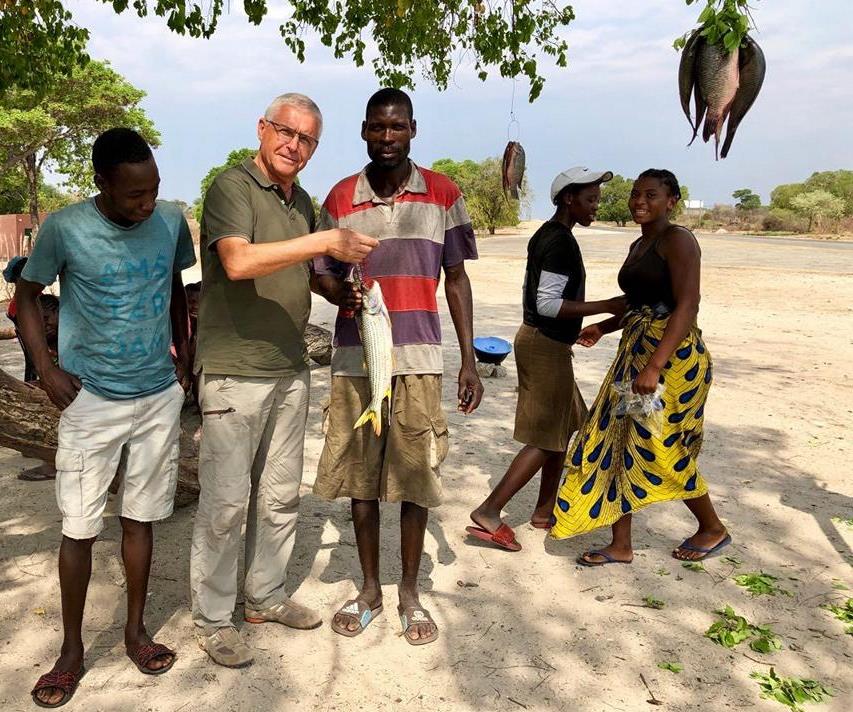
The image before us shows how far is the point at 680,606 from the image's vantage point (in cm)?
333

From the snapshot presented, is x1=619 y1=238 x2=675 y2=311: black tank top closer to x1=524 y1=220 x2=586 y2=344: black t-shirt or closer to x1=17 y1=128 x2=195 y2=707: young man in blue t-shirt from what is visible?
x1=524 y1=220 x2=586 y2=344: black t-shirt

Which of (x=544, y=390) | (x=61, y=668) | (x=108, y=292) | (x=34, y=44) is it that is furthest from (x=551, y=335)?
(x=34, y=44)

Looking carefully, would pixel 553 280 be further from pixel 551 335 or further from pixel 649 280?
pixel 649 280

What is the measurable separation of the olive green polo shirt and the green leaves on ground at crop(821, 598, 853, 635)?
2.70 m

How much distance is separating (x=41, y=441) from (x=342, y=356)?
183 cm

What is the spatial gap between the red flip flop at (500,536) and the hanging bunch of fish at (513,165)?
6.38 m

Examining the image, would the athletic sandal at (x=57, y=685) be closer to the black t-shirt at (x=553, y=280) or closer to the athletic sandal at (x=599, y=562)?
the athletic sandal at (x=599, y=562)

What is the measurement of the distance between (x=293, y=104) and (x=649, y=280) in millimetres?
1943

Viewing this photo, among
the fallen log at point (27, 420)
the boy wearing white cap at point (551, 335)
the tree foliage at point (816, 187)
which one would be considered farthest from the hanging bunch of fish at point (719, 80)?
the tree foliage at point (816, 187)

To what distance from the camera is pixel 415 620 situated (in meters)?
3.05

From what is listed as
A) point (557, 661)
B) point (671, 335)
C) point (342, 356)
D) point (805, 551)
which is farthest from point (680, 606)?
point (342, 356)

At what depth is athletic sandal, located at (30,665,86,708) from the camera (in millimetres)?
2533

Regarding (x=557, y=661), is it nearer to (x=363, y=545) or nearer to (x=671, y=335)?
(x=363, y=545)

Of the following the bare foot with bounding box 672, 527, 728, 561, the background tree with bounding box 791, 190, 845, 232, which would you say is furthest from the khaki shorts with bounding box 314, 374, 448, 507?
the background tree with bounding box 791, 190, 845, 232
